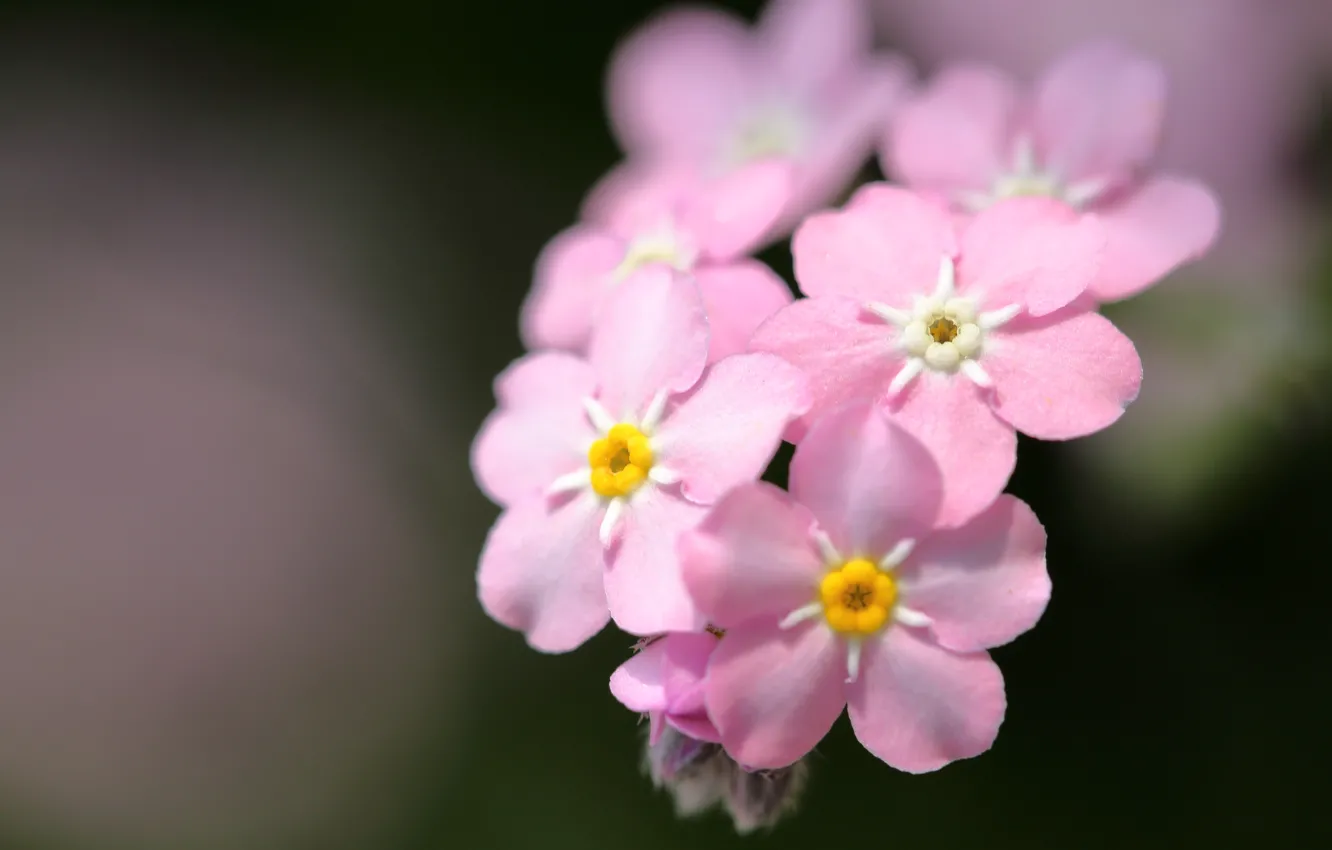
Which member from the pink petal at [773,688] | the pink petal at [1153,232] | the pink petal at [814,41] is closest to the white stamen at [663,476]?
the pink petal at [773,688]

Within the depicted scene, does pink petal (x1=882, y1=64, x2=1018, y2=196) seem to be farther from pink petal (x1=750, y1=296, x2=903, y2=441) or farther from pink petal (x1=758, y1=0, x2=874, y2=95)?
pink petal (x1=750, y1=296, x2=903, y2=441)

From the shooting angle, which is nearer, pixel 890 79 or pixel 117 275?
pixel 890 79

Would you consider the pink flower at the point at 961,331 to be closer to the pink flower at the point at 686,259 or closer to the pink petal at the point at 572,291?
the pink flower at the point at 686,259

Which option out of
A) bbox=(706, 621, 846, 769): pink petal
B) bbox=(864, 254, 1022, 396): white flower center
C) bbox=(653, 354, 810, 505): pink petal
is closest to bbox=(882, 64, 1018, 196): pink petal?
bbox=(864, 254, 1022, 396): white flower center

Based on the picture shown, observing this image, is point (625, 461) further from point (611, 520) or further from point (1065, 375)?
point (1065, 375)

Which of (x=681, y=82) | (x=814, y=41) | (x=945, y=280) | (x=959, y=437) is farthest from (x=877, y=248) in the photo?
(x=681, y=82)

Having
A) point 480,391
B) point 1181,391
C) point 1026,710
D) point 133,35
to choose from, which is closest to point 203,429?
point 480,391

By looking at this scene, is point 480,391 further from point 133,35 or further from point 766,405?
point 766,405
